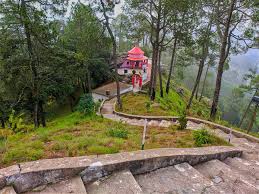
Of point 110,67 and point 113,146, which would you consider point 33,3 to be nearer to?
point 113,146

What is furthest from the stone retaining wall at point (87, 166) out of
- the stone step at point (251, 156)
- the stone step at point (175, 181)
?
the stone step at point (251, 156)

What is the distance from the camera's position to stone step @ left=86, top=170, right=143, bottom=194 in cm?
287

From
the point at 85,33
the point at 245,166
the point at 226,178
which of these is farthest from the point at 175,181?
the point at 85,33

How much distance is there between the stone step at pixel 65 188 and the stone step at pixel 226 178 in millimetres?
2045

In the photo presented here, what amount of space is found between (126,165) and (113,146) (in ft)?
3.00

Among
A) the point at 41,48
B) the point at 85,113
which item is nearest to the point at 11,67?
the point at 41,48

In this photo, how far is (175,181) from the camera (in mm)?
3361

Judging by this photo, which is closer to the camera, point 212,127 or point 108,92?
point 212,127

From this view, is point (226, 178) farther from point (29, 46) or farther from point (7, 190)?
point (29, 46)

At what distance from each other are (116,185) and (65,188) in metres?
0.66

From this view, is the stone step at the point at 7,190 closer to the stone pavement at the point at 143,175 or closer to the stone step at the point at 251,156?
the stone pavement at the point at 143,175

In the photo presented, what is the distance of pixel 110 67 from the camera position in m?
Result: 27.5

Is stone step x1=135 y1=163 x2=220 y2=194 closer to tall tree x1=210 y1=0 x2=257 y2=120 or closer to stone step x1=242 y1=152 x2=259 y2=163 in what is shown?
stone step x1=242 y1=152 x2=259 y2=163

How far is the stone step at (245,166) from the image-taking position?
4.11 metres
